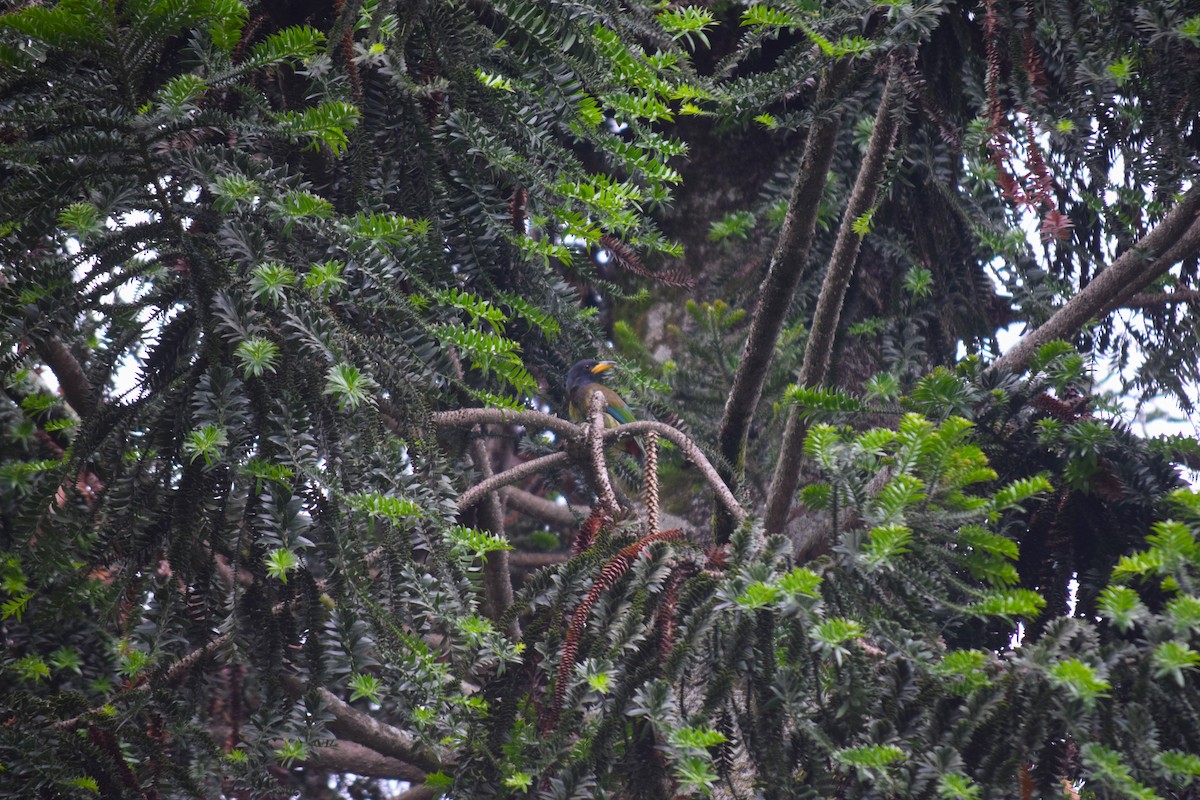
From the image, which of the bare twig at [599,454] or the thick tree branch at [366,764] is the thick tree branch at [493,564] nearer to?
the bare twig at [599,454]

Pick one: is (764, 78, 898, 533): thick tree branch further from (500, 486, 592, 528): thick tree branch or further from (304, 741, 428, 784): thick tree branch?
(304, 741, 428, 784): thick tree branch

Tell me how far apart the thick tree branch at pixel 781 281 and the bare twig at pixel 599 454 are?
0.51 meters

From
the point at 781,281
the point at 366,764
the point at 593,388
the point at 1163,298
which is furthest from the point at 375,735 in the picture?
the point at 1163,298

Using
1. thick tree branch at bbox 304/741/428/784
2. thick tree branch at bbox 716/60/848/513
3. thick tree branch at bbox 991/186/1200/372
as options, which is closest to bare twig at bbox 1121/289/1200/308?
thick tree branch at bbox 991/186/1200/372

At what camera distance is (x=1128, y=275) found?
8.92 feet

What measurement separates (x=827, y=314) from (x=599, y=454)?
85 cm

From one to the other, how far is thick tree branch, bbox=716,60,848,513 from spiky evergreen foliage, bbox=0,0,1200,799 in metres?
0.30

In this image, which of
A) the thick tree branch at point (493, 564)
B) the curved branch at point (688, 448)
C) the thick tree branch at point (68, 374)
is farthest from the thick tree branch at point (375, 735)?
the thick tree branch at point (68, 374)

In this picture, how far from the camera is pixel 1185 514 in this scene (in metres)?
1.85

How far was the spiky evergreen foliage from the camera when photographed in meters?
1.58

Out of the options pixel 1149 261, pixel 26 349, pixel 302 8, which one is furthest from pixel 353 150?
pixel 1149 261

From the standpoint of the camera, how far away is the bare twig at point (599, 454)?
6.91 feet

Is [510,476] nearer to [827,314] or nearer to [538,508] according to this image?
[827,314]

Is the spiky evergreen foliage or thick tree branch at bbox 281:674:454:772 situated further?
thick tree branch at bbox 281:674:454:772
